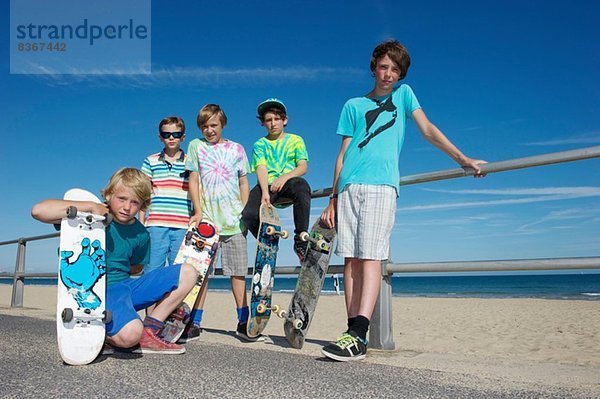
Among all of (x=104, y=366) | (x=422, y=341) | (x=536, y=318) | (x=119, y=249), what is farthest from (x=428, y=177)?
(x=536, y=318)

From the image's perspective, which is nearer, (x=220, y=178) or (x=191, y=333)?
(x=191, y=333)

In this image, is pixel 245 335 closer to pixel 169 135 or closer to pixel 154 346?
pixel 154 346

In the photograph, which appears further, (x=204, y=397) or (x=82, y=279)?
(x=82, y=279)

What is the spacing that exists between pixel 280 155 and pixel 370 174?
980mm

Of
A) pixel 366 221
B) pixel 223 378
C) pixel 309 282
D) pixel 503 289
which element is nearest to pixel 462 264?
pixel 366 221

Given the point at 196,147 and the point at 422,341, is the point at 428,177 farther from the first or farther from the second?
the point at 422,341

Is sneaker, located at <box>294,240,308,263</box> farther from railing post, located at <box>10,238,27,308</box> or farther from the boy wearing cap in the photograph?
railing post, located at <box>10,238,27,308</box>

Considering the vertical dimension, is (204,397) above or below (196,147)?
below

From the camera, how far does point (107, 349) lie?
251 centimetres

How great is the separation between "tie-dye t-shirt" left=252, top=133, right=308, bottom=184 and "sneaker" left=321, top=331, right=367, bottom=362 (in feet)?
4.53

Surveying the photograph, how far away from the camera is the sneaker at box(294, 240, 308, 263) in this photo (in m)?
3.25

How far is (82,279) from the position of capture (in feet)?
8.00

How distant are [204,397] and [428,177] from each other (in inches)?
69.9

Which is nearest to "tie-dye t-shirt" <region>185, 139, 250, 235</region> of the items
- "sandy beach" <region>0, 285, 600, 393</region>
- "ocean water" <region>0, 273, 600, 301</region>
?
"sandy beach" <region>0, 285, 600, 393</region>
